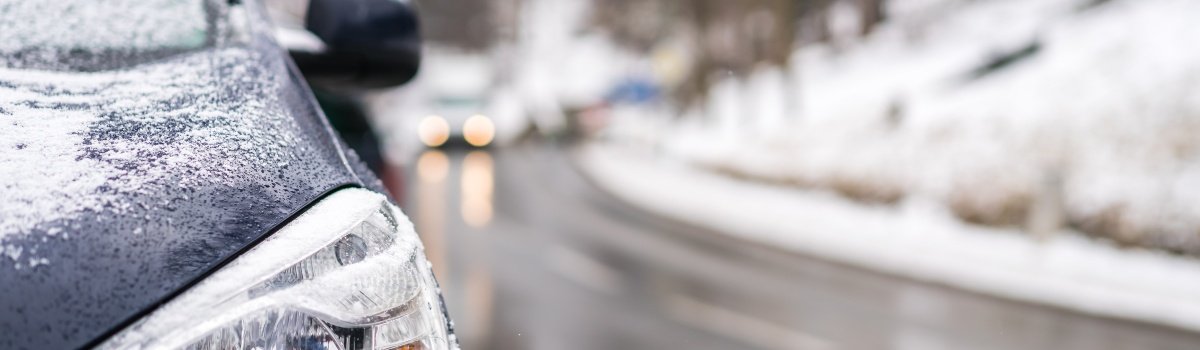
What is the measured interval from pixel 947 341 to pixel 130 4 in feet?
19.5

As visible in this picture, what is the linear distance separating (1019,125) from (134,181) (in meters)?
15.2

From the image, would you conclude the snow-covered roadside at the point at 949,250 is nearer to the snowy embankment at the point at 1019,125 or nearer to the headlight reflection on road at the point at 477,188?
the snowy embankment at the point at 1019,125

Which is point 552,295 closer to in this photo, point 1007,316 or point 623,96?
point 1007,316

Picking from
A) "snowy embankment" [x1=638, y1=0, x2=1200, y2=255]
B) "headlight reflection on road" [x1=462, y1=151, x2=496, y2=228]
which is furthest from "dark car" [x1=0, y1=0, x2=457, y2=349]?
"headlight reflection on road" [x1=462, y1=151, x2=496, y2=228]

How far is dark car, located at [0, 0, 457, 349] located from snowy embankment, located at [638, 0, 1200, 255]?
10077 millimetres

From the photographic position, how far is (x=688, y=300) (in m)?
8.66

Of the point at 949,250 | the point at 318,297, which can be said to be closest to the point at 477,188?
→ the point at 949,250

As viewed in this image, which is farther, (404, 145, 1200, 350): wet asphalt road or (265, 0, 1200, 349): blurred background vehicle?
(265, 0, 1200, 349): blurred background vehicle

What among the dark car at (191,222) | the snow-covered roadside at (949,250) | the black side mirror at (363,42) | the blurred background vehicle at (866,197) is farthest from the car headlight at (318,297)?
A: the snow-covered roadside at (949,250)

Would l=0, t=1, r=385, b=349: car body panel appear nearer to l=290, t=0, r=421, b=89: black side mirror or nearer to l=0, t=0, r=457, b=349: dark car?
l=0, t=0, r=457, b=349: dark car

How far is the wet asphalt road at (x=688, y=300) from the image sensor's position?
7230mm

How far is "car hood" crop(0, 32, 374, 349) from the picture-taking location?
1.34m

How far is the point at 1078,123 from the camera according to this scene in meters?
14.4

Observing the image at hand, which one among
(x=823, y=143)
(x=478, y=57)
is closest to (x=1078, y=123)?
(x=823, y=143)
